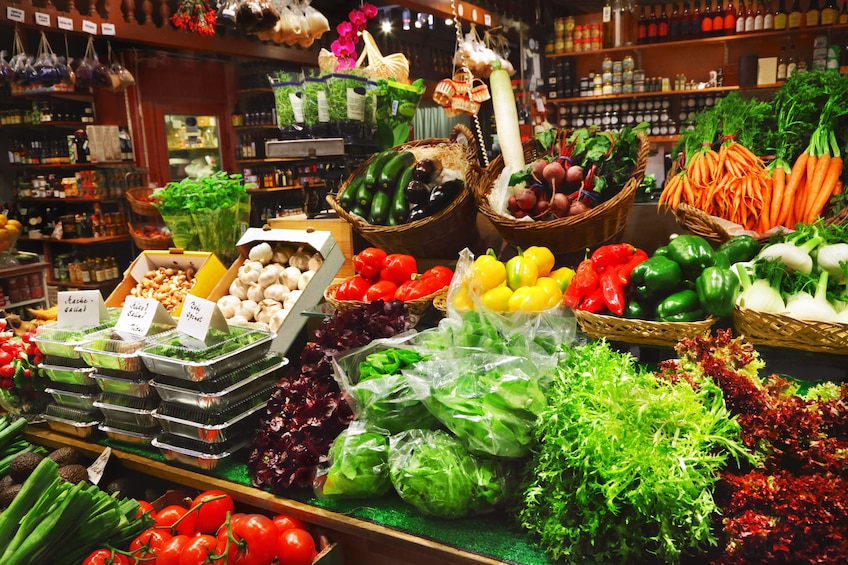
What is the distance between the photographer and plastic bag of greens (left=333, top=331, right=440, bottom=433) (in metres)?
1.55

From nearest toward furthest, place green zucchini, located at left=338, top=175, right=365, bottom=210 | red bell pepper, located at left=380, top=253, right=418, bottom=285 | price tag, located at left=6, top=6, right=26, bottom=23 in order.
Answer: red bell pepper, located at left=380, top=253, right=418, bottom=285, green zucchini, located at left=338, top=175, right=365, bottom=210, price tag, located at left=6, top=6, right=26, bottom=23

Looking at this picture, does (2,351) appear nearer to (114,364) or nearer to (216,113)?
(114,364)

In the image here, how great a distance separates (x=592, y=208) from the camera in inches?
81.7

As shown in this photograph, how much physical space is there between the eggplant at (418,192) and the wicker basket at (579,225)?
19 cm

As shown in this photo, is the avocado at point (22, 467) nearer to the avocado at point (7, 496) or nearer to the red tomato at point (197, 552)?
the avocado at point (7, 496)

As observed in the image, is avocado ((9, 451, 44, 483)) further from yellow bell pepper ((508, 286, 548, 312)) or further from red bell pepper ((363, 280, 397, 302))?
yellow bell pepper ((508, 286, 548, 312))

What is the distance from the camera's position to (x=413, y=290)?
212 cm

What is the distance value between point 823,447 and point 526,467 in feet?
1.86

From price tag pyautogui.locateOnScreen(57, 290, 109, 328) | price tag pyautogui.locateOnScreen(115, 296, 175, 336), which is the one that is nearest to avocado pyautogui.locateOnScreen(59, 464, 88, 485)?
price tag pyautogui.locateOnScreen(115, 296, 175, 336)

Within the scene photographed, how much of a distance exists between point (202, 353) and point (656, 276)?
4.07ft

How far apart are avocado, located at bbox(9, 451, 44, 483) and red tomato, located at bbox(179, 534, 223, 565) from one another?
0.79 m

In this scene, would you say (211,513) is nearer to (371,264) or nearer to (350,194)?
(371,264)

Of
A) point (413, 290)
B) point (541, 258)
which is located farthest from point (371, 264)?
point (541, 258)

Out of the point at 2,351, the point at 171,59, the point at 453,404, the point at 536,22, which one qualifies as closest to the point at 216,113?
the point at 171,59
